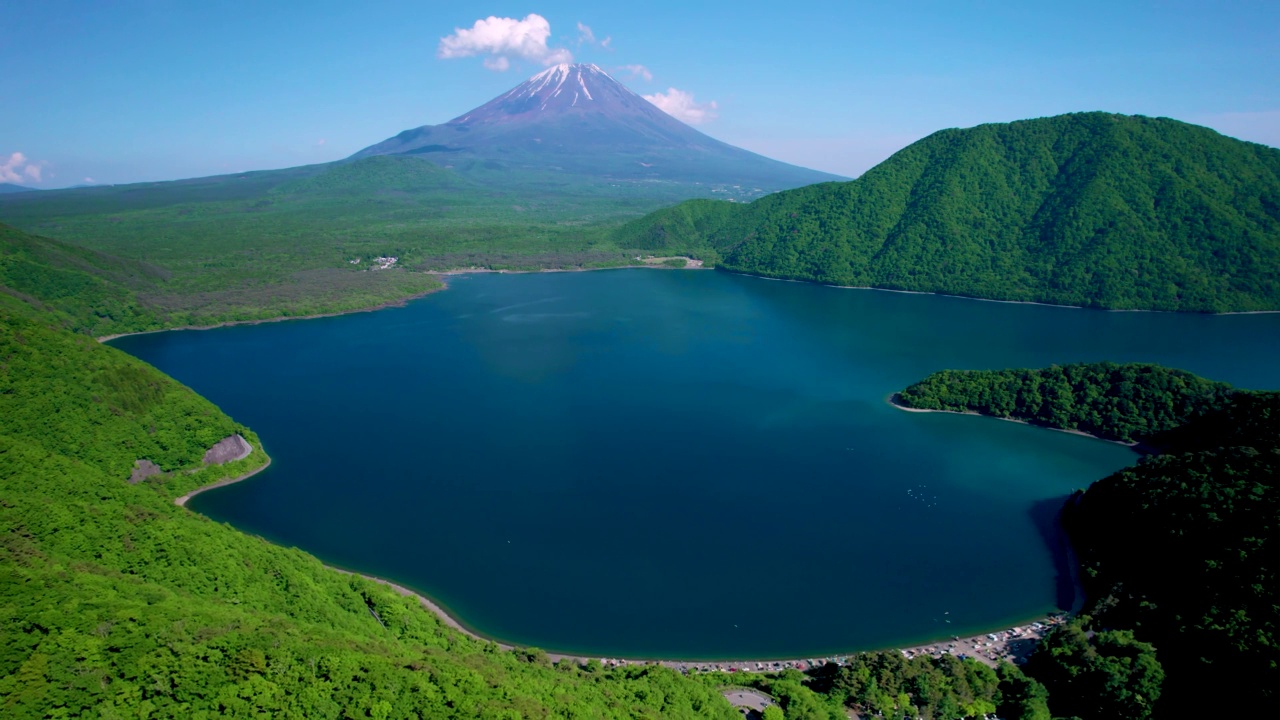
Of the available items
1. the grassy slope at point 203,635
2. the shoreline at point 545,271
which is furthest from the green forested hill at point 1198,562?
the shoreline at point 545,271

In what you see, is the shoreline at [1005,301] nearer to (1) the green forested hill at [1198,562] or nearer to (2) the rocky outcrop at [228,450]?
(1) the green forested hill at [1198,562]

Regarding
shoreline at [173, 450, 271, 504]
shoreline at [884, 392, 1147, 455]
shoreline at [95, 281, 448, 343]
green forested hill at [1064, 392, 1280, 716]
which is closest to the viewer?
green forested hill at [1064, 392, 1280, 716]

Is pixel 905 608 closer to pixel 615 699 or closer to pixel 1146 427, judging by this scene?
pixel 615 699

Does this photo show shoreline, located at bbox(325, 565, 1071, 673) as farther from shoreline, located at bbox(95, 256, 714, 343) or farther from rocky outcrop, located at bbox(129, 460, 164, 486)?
shoreline, located at bbox(95, 256, 714, 343)

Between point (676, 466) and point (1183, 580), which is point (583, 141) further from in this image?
point (1183, 580)

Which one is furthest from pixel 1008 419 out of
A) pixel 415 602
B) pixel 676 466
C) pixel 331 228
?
pixel 331 228

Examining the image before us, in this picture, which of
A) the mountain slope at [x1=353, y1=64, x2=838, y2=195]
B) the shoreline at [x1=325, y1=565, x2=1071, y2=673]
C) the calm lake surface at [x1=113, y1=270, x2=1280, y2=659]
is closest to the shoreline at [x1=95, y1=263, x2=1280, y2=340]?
the calm lake surface at [x1=113, y1=270, x2=1280, y2=659]
